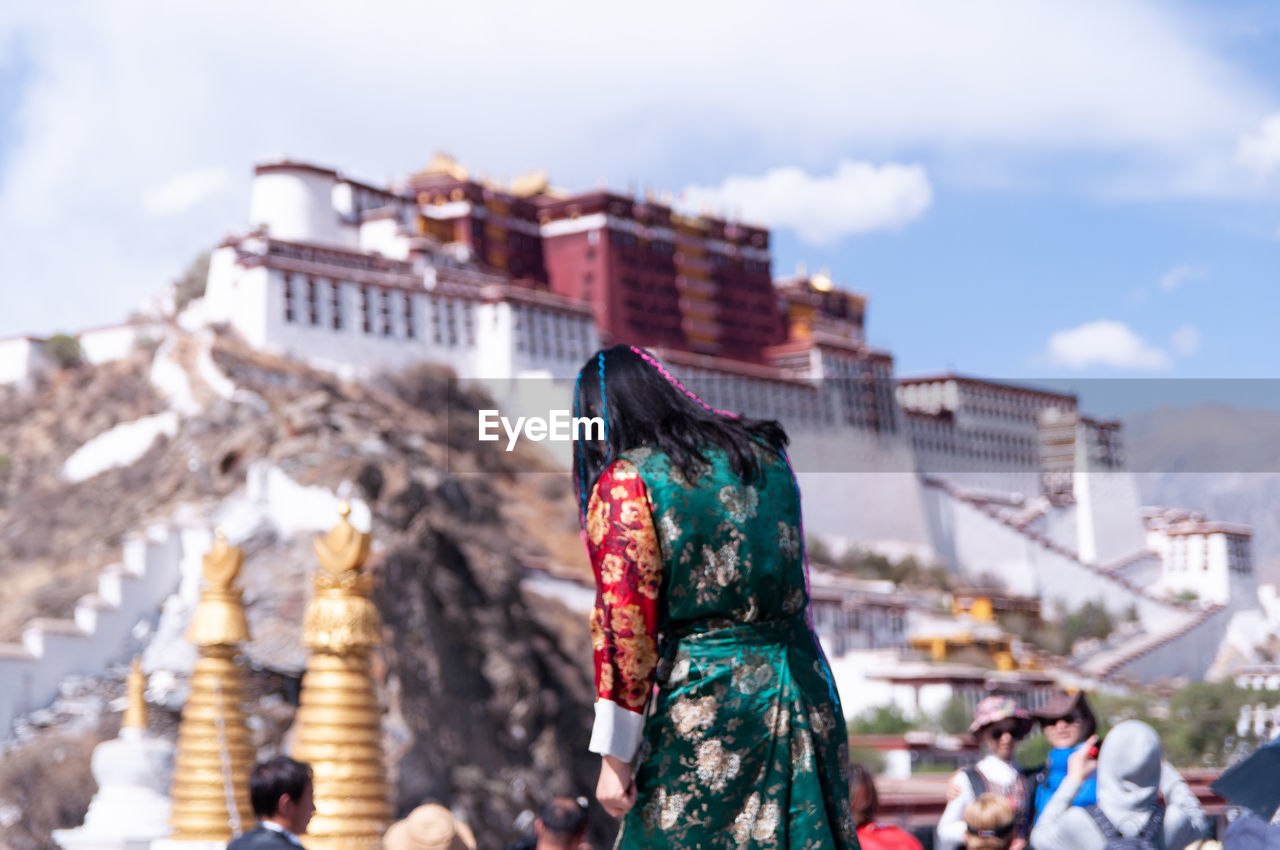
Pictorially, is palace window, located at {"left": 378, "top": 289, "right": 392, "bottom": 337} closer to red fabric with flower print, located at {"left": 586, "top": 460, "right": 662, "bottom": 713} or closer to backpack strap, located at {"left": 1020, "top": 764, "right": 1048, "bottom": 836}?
backpack strap, located at {"left": 1020, "top": 764, "right": 1048, "bottom": 836}

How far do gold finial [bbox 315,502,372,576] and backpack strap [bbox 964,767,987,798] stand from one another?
2.75m

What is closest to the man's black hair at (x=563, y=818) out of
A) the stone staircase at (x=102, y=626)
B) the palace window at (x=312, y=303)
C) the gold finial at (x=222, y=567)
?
the gold finial at (x=222, y=567)

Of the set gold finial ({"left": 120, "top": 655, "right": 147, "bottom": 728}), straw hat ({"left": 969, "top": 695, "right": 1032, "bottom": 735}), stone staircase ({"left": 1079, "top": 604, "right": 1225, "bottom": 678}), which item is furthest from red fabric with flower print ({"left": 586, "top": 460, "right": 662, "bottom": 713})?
stone staircase ({"left": 1079, "top": 604, "right": 1225, "bottom": 678})

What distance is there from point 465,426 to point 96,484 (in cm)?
969

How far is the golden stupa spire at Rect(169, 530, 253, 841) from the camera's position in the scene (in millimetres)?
6668

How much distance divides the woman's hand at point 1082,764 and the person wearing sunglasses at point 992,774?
12.2 inches

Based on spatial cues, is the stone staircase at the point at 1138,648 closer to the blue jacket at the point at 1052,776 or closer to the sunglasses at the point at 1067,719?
the sunglasses at the point at 1067,719

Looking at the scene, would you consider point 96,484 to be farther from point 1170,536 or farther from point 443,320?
point 1170,536

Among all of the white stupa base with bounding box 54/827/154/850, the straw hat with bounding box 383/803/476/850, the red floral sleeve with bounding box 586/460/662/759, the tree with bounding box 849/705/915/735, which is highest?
the red floral sleeve with bounding box 586/460/662/759

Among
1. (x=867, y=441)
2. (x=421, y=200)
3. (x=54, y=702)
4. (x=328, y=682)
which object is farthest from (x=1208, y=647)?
(x=328, y=682)

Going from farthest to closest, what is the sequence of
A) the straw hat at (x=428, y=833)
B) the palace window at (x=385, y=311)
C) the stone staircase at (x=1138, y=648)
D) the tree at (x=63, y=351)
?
1. the stone staircase at (x=1138, y=648)
2. the palace window at (x=385, y=311)
3. the tree at (x=63, y=351)
4. the straw hat at (x=428, y=833)

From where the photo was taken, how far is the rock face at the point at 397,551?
22.5 meters

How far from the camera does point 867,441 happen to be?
44.9 meters

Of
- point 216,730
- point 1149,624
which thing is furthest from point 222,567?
point 1149,624
